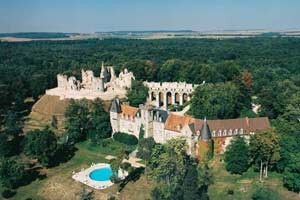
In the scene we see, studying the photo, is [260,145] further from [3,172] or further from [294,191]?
[3,172]

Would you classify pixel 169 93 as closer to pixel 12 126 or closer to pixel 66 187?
pixel 12 126

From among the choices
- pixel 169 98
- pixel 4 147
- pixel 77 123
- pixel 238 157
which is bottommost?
pixel 4 147

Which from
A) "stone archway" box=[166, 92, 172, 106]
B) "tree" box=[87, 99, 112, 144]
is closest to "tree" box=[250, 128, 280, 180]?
"tree" box=[87, 99, 112, 144]

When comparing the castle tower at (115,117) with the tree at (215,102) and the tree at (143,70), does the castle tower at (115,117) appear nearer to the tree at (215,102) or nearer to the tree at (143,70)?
the tree at (215,102)

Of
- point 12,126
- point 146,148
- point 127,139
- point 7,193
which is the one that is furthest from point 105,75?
point 7,193

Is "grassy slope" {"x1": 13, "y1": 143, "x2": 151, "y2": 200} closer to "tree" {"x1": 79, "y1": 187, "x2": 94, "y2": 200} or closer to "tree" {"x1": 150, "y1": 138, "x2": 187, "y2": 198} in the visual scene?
"tree" {"x1": 79, "y1": 187, "x2": 94, "y2": 200}

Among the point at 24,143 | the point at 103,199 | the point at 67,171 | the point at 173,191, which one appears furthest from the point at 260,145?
the point at 24,143
